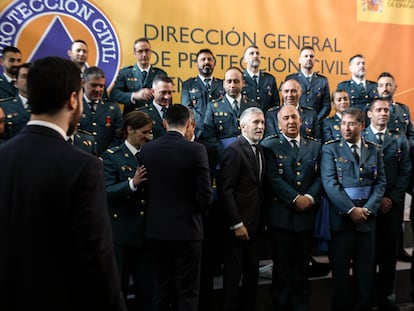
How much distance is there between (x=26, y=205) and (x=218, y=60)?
4329 mm

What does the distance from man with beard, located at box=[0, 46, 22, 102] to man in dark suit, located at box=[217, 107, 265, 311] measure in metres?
2.03

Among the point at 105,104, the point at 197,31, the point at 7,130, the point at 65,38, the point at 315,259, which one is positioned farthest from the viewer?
the point at 197,31

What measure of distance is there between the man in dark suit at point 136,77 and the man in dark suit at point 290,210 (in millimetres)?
1627

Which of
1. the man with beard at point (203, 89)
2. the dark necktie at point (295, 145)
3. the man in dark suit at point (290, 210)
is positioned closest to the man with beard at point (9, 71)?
the man with beard at point (203, 89)

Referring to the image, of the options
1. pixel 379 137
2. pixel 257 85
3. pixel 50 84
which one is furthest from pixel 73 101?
pixel 257 85

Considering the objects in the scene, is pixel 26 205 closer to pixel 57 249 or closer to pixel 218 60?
pixel 57 249

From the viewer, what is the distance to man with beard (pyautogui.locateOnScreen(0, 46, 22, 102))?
3.90 meters

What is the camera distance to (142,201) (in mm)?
2934

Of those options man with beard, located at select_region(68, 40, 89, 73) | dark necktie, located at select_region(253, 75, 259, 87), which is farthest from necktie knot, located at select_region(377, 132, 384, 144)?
man with beard, located at select_region(68, 40, 89, 73)

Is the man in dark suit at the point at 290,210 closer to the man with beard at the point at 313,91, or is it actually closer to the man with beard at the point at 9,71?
the man with beard at the point at 313,91

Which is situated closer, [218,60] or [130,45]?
[130,45]

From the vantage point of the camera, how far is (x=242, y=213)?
3176 millimetres

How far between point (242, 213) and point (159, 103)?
130 centimetres

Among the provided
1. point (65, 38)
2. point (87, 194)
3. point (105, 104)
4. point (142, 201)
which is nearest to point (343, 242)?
point (142, 201)
